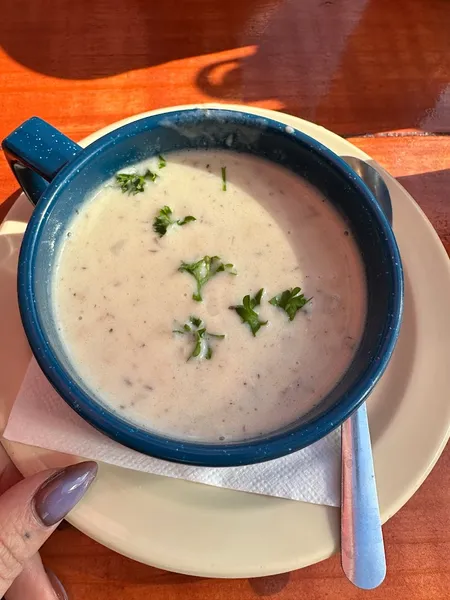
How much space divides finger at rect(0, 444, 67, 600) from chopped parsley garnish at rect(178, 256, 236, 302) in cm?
40

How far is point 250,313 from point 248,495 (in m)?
0.27

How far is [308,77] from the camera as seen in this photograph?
4.35ft

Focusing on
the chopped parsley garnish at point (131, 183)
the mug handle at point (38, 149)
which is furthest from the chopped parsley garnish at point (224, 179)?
the mug handle at point (38, 149)

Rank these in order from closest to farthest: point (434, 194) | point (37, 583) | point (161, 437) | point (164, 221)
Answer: point (161, 437), point (37, 583), point (164, 221), point (434, 194)

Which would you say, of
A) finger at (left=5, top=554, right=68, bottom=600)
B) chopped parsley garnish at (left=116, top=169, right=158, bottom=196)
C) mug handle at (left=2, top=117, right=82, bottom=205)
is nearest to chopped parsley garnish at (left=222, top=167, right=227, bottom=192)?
chopped parsley garnish at (left=116, top=169, right=158, bottom=196)

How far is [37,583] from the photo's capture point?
32.0 inches

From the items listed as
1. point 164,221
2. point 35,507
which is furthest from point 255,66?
point 35,507

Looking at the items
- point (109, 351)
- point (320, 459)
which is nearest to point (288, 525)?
point (320, 459)

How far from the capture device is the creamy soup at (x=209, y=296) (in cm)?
82

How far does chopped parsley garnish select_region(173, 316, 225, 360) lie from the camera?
0.84 metres

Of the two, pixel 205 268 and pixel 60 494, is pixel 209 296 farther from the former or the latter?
pixel 60 494

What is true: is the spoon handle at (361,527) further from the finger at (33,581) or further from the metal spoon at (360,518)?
the finger at (33,581)

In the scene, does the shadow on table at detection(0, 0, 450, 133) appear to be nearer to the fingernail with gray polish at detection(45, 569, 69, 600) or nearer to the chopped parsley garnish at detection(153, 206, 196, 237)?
the chopped parsley garnish at detection(153, 206, 196, 237)

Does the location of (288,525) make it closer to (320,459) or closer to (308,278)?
(320,459)
